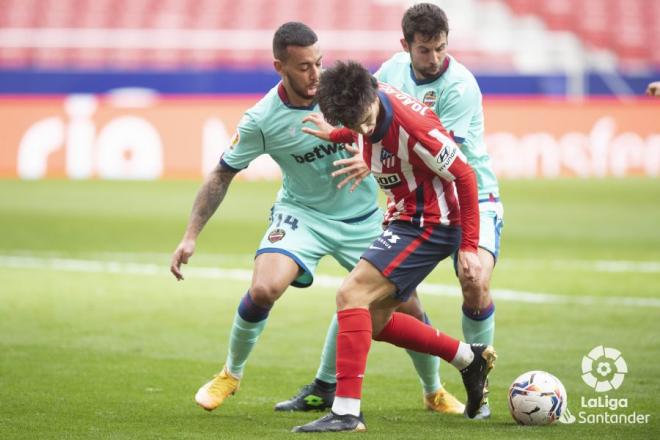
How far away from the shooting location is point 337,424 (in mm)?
5715

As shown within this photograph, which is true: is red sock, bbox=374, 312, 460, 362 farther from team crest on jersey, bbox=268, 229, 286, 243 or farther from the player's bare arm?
the player's bare arm

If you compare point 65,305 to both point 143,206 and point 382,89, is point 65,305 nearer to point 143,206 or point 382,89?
point 382,89

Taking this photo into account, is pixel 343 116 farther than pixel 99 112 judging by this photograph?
No

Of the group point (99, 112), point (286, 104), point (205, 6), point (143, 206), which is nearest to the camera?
point (286, 104)

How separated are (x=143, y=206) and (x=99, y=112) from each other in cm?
344

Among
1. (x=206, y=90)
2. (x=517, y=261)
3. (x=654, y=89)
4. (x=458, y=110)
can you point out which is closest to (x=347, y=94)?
(x=458, y=110)

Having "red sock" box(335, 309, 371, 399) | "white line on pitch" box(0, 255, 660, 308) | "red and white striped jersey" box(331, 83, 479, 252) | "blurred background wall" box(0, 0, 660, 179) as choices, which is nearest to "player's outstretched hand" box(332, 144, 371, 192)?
"red and white striped jersey" box(331, 83, 479, 252)

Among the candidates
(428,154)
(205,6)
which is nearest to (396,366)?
(428,154)

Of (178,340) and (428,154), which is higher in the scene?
(428,154)

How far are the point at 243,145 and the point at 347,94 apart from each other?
1518 millimetres

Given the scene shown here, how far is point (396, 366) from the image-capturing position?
804cm

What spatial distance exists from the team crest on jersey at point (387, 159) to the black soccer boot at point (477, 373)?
1.14m

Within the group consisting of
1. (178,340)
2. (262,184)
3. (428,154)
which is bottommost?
(262,184)

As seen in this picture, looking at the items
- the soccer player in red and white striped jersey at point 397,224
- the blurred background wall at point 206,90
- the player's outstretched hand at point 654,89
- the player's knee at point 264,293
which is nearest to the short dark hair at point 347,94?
the soccer player in red and white striped jersey at point 397,224
